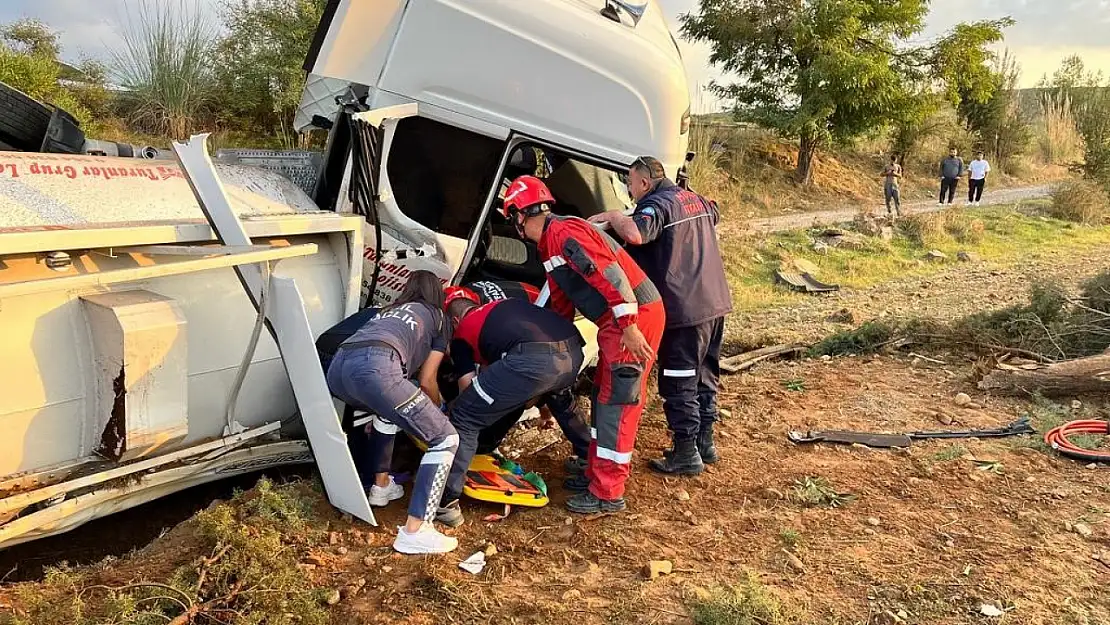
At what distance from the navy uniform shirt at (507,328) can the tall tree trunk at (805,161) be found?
15.7 meters

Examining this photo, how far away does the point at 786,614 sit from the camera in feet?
9.11

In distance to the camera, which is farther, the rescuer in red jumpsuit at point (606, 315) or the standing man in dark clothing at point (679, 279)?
the standing man in dark clothing at point (679, 279)

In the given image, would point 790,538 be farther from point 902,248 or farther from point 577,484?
point 902,248

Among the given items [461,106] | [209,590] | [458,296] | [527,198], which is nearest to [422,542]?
[209,590]

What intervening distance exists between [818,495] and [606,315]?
1380 mm

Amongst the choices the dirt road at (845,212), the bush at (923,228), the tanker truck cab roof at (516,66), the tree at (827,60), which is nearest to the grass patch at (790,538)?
the tanker truck cab roof at (516,66)

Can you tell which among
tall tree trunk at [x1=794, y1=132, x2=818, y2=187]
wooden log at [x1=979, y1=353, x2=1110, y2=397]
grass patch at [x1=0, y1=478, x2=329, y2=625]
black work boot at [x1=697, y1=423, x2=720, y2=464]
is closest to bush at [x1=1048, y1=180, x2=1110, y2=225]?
tall tree trunk at [x1=794, y1=132, x2=818, y2=187]

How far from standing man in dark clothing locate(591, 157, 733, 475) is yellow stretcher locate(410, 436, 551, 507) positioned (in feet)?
2.67

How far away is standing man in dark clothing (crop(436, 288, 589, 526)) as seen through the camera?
3.50m

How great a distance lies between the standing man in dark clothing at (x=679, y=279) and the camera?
3.98 m

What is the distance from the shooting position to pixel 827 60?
1598 cm

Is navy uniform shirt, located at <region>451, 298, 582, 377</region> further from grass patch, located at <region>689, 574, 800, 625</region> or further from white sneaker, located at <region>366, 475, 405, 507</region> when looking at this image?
grass patch, located at <region>689, 574, 800, 625</region>

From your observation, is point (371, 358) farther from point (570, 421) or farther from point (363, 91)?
point (363, 91)

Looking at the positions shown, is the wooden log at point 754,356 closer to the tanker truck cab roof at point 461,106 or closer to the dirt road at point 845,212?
the tanker truck cab roof at point 461,106
